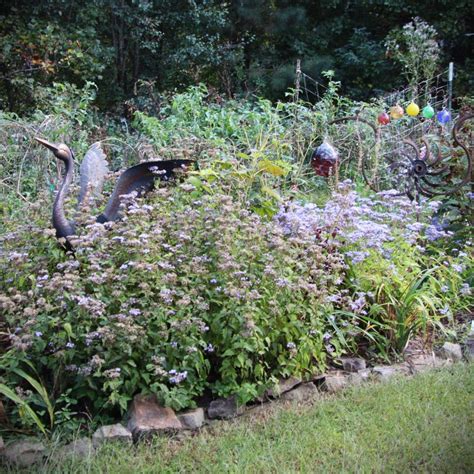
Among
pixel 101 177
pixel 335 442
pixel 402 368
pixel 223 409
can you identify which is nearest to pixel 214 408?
pixel 223 409

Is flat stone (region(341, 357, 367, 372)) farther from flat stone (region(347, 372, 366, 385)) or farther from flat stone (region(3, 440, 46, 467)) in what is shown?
flat stone (region(3, 440, 46, 467))

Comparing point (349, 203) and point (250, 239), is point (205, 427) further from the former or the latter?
point (349, 203)

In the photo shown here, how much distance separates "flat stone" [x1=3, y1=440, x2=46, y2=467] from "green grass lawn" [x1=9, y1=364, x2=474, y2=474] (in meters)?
0.08

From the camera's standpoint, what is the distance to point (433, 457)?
8.82 feet

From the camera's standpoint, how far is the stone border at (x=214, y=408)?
2.70 meters

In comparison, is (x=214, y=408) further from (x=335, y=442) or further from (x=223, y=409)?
(x=335, y=442)

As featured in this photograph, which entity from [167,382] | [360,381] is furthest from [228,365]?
[360,381]

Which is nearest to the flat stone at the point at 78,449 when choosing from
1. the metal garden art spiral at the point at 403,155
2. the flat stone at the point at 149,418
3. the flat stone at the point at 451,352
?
the flat stone at the point at 149,418

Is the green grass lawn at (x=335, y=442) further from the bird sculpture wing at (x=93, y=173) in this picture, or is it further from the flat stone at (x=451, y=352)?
the bird sculpture wing at (x=93, y=173)

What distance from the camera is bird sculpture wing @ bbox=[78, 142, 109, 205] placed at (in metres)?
3.99

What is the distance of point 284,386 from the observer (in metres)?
3.33

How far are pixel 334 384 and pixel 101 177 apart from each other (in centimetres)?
199

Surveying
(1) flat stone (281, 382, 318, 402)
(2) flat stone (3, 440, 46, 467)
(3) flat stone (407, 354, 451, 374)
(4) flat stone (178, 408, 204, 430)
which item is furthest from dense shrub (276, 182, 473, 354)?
(2) flat stone (3, 440, 46, 467)

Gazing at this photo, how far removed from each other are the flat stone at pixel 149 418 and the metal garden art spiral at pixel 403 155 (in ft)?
8.11
